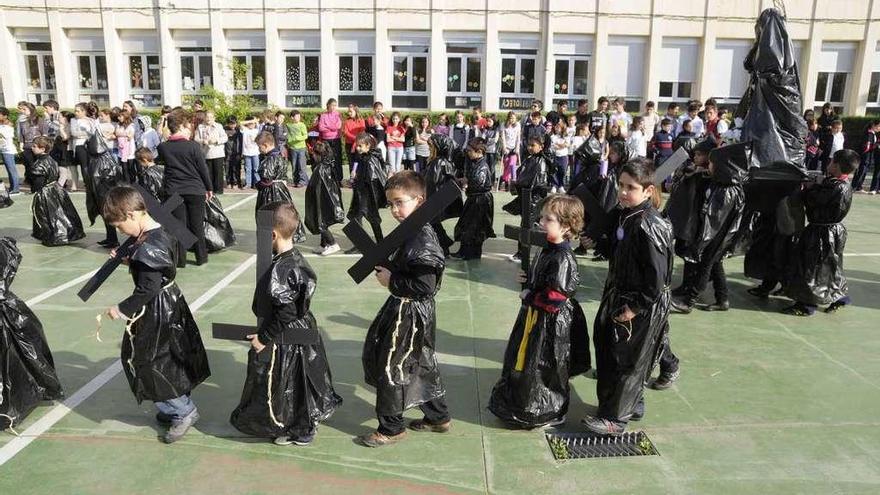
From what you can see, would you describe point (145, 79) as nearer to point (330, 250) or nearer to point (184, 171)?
point (184, 171)

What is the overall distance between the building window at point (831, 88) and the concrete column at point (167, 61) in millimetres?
22242

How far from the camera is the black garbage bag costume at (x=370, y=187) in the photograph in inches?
345

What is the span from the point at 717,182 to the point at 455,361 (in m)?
3.21

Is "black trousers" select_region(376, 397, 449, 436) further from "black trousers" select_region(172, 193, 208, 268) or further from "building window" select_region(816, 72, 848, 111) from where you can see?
"building window" select_region(816, 72, 848, 111)

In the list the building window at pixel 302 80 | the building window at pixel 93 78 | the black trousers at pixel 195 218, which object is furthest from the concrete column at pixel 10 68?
the black trousers at pixel 195 218

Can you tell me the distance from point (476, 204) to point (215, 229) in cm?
365

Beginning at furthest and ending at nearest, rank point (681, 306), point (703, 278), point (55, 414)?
point (681, 306) → point (703, 278) → point (55, 414)

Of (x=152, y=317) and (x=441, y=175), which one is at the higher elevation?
(x=441, y=175)

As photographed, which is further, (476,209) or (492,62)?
(492,62)

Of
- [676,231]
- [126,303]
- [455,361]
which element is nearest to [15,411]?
[126,303]

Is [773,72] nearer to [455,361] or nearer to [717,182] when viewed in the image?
[717,182]

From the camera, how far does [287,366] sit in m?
3.93

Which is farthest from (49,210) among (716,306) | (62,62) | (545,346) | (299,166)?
(62,62)

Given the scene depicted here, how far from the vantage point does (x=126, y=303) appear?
12.8 ft
